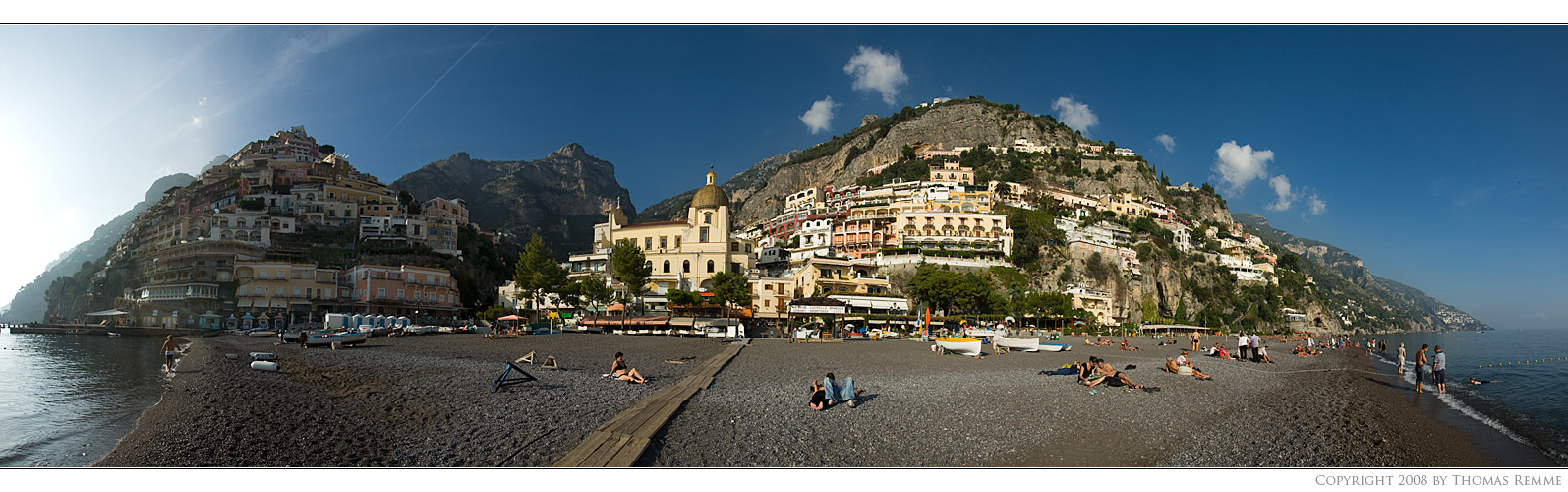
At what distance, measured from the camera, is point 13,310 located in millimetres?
67375

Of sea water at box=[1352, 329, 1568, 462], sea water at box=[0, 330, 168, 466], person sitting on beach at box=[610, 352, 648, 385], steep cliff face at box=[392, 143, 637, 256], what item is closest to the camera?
sea water at box=[0, 330, 168, 466]

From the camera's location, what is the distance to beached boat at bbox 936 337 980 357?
25.5 meters

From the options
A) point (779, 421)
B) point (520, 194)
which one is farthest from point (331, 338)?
point (520, 194)

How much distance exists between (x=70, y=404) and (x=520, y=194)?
150906mm

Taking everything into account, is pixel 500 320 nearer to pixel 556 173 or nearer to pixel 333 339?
pixel 333 339

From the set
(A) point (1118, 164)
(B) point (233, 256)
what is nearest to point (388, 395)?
(B) point (233, 256)

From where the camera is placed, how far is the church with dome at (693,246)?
52.8 m

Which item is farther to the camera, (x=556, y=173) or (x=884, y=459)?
(x=556, y=173)

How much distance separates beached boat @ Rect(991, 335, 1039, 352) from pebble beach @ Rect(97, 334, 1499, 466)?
11.3 metres

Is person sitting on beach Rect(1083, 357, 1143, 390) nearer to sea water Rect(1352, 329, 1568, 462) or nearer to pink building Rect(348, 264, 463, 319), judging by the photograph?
sea water Rect(1352, 329, 1568, 462)

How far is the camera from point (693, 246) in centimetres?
5384

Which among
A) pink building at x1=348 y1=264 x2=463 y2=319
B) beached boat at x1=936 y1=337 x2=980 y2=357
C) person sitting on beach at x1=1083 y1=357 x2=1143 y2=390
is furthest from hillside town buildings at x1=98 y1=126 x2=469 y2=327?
person sitting on beach at x1=1083 y1=357 x2=1143 y2=390

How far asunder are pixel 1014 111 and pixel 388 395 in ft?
443

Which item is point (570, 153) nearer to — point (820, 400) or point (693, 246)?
point (693, 246)
